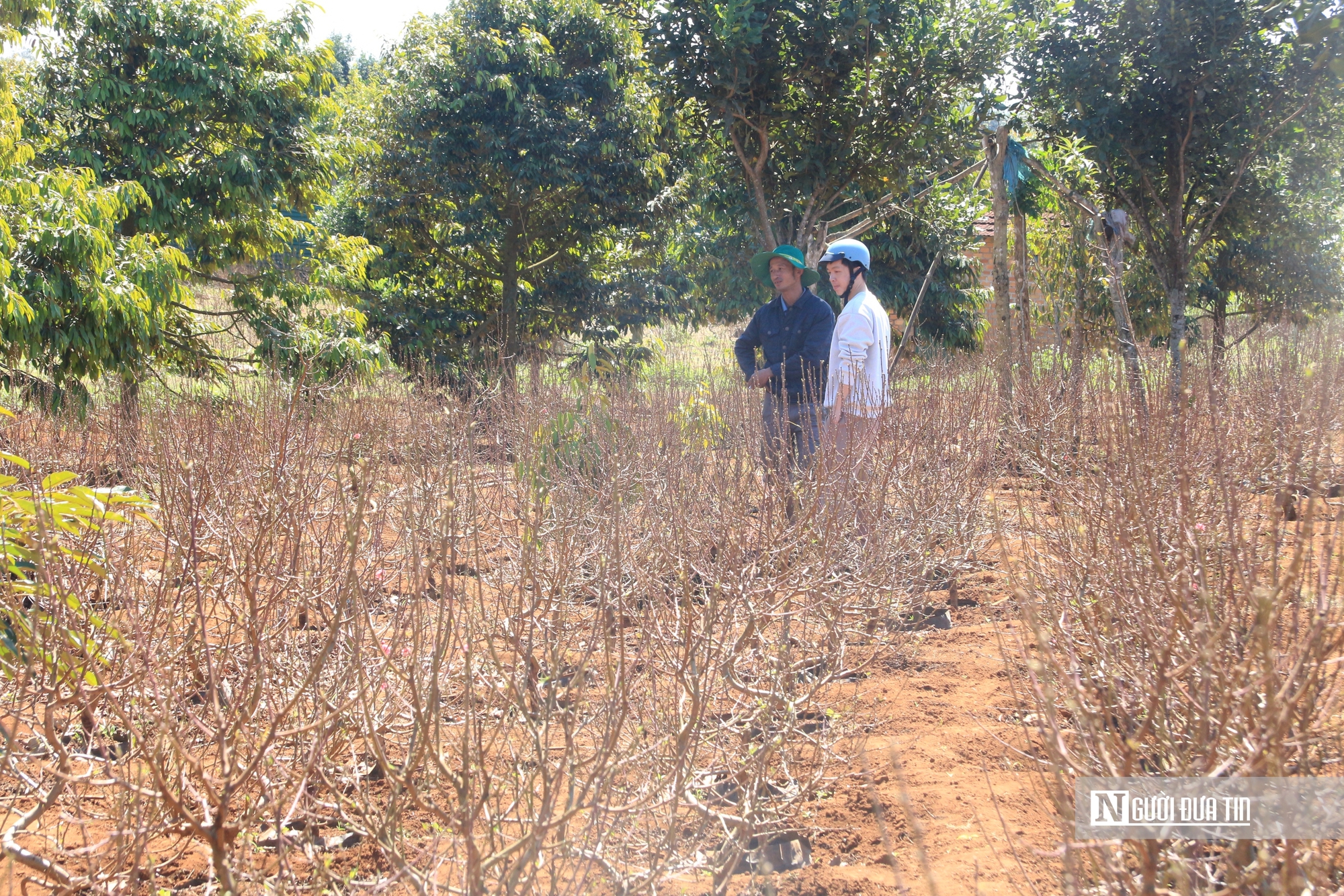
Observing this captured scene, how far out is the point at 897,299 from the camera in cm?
1512

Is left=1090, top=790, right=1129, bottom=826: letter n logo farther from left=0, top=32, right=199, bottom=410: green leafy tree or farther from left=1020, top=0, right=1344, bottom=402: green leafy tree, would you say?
left=1020, top=0, right=1344, bottom=402: green leafy tree

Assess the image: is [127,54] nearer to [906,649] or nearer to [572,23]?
[572,23]

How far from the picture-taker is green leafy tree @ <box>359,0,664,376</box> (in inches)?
424

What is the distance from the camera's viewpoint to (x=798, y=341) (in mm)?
5016

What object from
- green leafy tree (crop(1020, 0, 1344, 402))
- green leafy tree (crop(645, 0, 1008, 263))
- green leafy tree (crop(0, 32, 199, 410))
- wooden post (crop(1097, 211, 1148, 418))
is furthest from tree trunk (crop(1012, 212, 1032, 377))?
green leafy tree (crop(0, 32, 199, 410))

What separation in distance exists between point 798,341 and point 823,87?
309 centimetres

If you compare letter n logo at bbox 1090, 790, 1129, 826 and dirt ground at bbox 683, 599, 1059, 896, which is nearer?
letter n logo at bbox 1090, 790, 1129, 826

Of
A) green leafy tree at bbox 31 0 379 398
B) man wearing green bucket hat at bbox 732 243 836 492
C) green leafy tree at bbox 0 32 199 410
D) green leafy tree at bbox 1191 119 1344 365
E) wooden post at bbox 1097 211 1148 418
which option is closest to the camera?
man wearing green bucket hat at bbox 732 243 836 492

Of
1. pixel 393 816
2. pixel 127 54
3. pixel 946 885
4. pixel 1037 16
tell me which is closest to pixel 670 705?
pixel 946 885

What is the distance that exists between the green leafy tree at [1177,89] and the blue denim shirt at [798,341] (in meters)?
4.14

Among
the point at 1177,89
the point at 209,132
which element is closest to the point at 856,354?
the point at 1177,89

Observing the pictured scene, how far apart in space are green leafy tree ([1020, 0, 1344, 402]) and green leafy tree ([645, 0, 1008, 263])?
129 centimetres

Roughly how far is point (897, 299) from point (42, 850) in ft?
46.3

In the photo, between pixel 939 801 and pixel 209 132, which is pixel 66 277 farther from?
pixel 939 801
